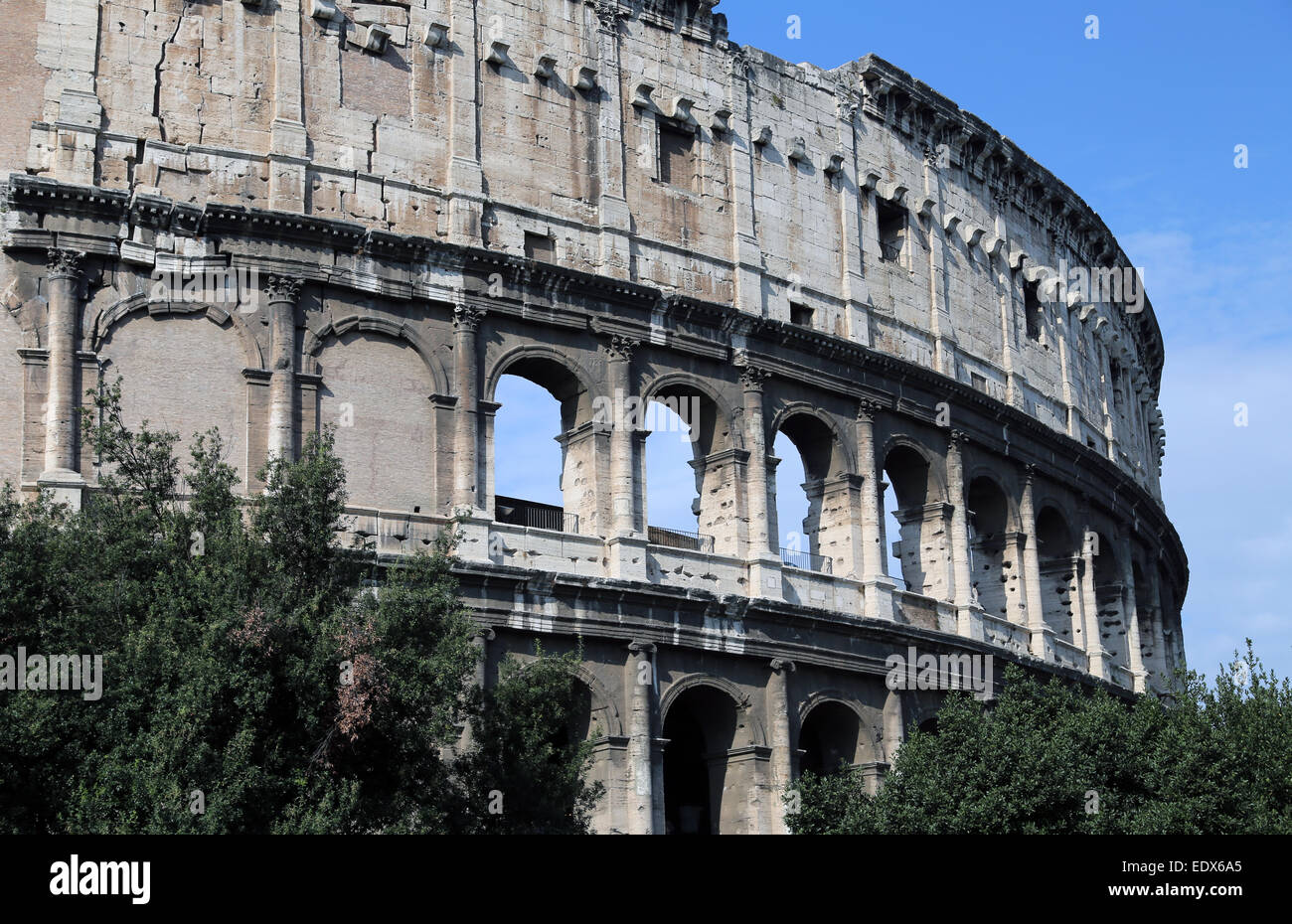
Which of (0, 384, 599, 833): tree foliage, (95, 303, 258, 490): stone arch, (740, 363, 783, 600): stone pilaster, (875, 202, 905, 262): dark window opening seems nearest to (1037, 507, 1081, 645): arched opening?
(875, 202, 905, 262): dark window opening

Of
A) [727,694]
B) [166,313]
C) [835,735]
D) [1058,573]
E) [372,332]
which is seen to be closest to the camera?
[166,313]

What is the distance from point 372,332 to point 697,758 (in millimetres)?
8730

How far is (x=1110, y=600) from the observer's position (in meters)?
41.3

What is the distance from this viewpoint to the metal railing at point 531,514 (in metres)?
30.4

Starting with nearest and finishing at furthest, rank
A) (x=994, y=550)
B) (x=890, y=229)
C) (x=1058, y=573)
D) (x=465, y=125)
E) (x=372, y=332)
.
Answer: (x=372, y=332), (x=465, y=125), (x=890, y=229), (x=994, y=550), (x=1058, y=573)

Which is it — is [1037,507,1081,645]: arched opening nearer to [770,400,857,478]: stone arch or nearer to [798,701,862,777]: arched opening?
[770,400,857,478]: stone arch

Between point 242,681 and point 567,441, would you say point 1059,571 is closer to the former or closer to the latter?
point 567,441

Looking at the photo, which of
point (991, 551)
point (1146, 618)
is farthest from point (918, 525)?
point (1146, 618)

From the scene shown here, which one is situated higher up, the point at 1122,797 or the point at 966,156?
the point at 966,156

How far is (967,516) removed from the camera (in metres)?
35.7
